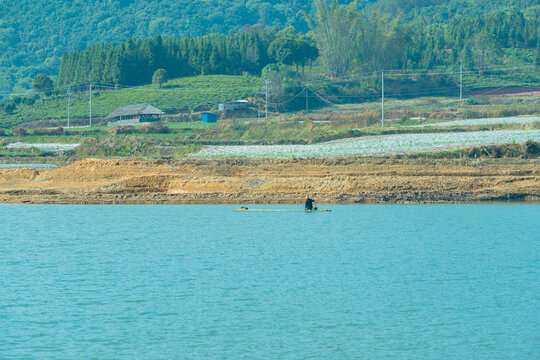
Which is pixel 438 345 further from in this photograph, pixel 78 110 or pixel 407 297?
pixel 78 110

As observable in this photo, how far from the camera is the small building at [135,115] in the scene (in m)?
106

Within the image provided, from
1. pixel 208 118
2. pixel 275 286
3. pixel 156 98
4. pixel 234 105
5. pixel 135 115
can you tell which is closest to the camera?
pixel 275 286

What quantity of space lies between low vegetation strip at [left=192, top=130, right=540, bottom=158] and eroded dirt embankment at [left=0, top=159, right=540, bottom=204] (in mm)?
3739

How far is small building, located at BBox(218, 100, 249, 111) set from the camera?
112m

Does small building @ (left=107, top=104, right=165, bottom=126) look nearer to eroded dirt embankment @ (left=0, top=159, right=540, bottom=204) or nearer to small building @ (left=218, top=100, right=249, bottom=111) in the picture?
small building @ (left=218, top=100, right=249, bottom=111)

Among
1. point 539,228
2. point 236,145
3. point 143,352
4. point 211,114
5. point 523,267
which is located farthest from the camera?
point 211,114

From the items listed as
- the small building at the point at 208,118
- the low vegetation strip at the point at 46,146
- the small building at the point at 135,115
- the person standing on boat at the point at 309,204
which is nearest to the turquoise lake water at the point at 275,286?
the person standing on boat at the point at 309,204

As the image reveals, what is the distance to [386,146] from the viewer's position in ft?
171

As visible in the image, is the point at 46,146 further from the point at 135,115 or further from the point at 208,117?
the point at 135,115

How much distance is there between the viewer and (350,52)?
137 metres

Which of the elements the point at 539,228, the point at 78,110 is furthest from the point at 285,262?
the point at 78,110

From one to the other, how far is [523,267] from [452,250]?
12.1 ft

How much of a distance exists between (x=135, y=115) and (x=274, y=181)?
6877 cm

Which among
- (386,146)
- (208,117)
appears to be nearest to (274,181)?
(386,146)
